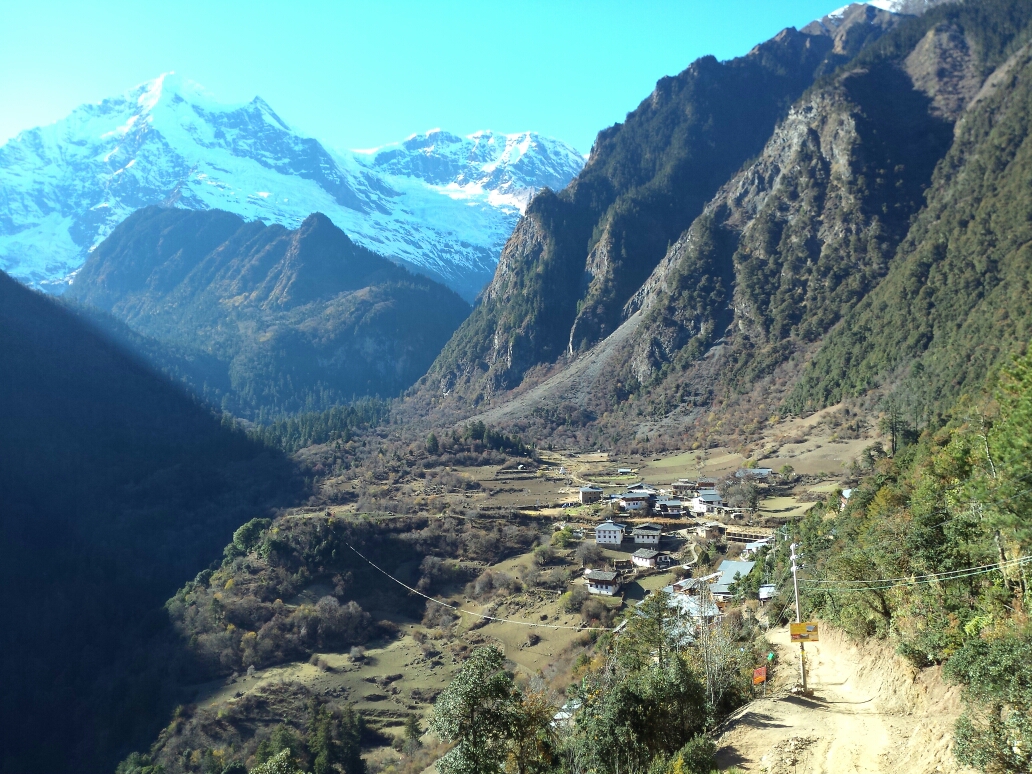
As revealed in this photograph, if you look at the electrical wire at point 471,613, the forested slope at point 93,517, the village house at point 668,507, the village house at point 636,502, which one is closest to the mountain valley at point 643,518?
the village house at point 668,507

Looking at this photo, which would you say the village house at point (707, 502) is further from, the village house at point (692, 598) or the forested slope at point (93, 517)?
the forested slope at point (93, 517)

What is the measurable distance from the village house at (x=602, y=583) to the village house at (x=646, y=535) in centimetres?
907

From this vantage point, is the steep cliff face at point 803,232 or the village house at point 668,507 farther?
Result: the steep cliff face at point 803,232

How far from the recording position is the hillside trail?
20.0 meters

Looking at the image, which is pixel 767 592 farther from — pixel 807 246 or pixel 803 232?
pixel 803 232

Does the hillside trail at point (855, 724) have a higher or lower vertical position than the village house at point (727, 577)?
higher

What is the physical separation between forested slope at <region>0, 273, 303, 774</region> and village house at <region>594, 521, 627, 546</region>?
45457 mm

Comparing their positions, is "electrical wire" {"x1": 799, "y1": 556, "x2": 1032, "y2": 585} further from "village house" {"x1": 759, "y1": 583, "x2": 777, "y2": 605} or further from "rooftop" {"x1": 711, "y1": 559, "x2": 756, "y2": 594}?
"rooftop" {"x1": 711, "y1": 559, "x2": 756, "y2": 594}

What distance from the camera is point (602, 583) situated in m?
61.7

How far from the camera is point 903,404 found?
8625cm

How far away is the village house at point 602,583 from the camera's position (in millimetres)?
61094

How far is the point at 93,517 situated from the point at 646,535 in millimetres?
92326

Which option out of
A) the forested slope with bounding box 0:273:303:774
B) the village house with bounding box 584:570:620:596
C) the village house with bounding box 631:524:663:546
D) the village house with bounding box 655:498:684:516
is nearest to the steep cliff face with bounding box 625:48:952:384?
the village house with bounding box 655:498:684:516

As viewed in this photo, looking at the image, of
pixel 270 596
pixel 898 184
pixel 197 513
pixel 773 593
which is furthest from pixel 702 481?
pixel 898 184
